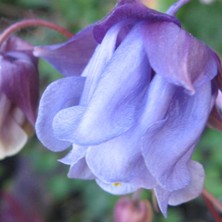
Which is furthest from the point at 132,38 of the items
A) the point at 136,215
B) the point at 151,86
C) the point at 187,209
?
Answer: the point at 187,209

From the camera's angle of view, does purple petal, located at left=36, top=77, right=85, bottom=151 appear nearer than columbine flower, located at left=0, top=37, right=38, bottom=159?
Yes

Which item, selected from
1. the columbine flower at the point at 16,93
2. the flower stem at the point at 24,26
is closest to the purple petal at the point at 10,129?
the columbine flower at the point at 16,93

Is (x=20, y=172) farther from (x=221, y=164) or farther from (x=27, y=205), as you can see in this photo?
(x=221, y=164)

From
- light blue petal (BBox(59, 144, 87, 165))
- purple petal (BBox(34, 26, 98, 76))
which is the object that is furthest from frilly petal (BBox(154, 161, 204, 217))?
purple petal (BBox(34, 26, 98, 76))

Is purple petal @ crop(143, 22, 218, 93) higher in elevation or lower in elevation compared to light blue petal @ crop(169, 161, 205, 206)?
higher

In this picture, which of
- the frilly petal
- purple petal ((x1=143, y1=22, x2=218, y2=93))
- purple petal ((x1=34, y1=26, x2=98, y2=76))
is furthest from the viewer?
purple petal ((x1=34, y1=26, x2=98, y2=76))

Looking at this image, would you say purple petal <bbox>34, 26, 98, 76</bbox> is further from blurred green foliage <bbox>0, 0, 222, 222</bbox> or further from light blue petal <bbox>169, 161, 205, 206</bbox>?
blurred green foliage <bbox>0, 0, 222, 222</bbox>

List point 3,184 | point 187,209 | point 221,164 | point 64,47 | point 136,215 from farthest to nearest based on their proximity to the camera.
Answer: point 3,184 → point 187,209 → point 221,164 → point 136,215 → point 64,47
